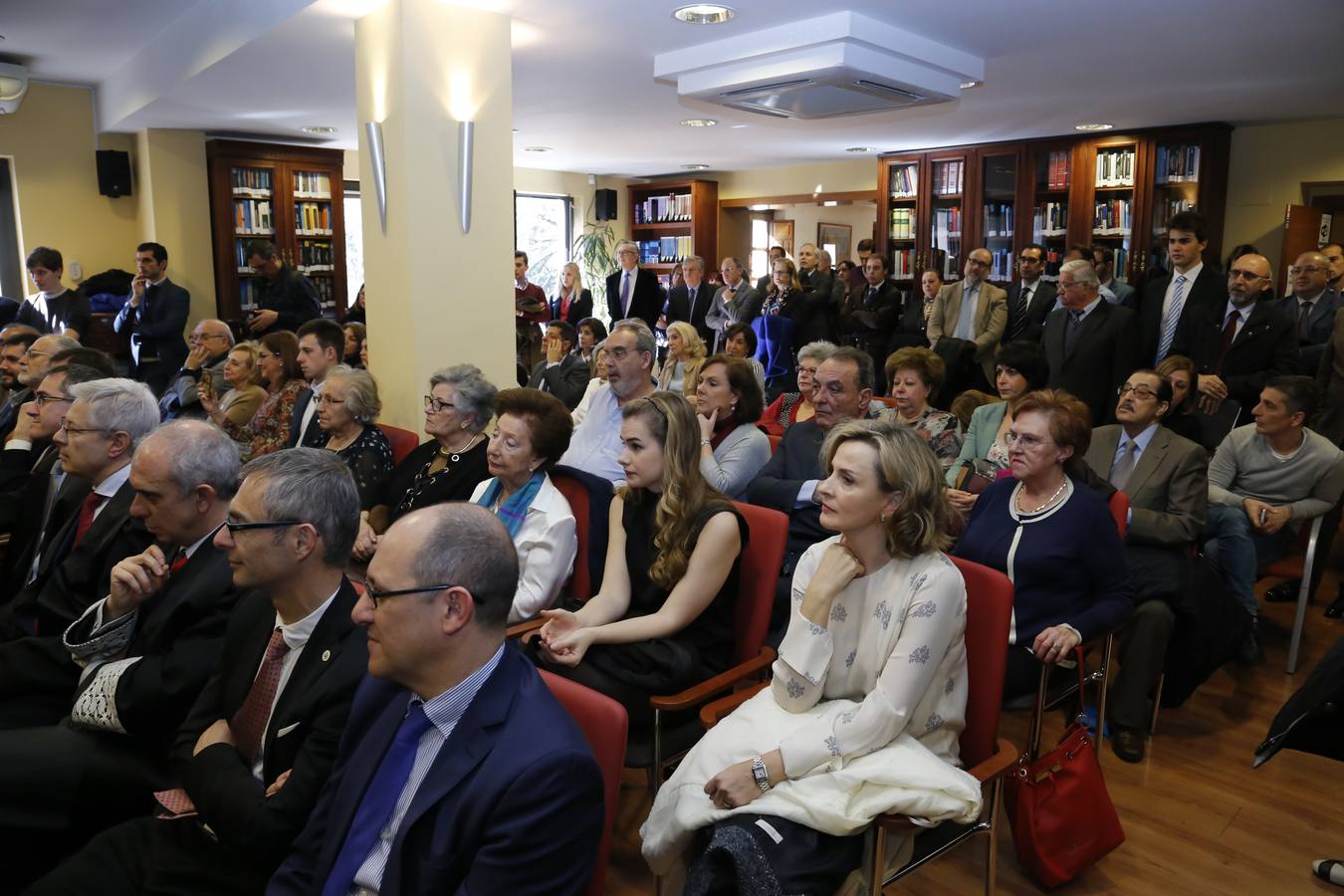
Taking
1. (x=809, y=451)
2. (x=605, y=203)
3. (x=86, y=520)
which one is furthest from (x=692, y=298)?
(x=86, y=520)

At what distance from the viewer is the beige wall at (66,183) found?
778 cm

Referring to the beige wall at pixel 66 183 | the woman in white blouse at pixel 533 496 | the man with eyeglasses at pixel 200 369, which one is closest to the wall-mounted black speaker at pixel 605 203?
the beige wall at pixel 66 183

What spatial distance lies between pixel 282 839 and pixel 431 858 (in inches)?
17.1

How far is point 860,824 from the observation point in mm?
1785

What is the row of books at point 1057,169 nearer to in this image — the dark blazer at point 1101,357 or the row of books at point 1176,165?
the row of books at point 1176,165

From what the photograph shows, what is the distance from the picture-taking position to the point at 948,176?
949 cm

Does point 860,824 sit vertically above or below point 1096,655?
above

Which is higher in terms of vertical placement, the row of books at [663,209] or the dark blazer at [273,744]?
the row of books at [663,209]

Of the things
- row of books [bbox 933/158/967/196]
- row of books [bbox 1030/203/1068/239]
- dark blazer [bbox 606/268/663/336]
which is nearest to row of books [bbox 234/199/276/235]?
dark blazer [bbox 606/268/663/336]

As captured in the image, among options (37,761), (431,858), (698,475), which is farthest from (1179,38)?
(37,761)

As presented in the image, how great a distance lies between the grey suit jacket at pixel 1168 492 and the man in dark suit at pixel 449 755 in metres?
2.49

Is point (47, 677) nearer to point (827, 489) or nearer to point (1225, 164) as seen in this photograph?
point (827, 489)

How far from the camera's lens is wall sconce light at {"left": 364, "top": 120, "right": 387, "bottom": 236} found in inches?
169

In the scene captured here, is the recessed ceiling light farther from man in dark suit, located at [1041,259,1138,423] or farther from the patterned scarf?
the patterned scarf
